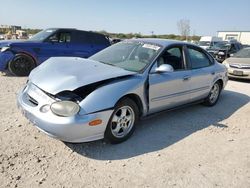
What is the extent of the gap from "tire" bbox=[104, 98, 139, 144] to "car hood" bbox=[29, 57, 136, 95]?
441mm

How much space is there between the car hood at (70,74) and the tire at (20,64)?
4.22 metres

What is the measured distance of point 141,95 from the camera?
3.92 m

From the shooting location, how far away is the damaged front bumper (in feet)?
10.1

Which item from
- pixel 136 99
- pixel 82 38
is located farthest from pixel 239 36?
pixel 136 99

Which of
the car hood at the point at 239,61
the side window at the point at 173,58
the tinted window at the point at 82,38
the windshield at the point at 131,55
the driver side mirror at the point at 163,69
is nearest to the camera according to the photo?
the driver side mirror at the point at 163,69

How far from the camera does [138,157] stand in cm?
345

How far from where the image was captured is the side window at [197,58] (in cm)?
512

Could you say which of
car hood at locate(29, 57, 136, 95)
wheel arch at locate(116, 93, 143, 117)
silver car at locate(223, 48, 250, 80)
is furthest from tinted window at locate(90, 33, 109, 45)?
wheel arch at locate(116, 93, 143, 117)

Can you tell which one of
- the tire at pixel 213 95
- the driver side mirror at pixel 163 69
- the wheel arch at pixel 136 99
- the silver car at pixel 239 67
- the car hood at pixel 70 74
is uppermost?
the car hood at pixel 70 74

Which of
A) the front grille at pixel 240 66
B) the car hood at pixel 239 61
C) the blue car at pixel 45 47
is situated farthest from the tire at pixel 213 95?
the blue car at pixel 45 47

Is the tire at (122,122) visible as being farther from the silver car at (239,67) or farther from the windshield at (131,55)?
the silver car at (239,67)

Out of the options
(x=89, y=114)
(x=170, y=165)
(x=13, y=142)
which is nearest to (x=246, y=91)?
(x=170, y=165)

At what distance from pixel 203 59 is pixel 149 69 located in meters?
2.02

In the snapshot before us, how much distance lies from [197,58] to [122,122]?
2.48 meters
